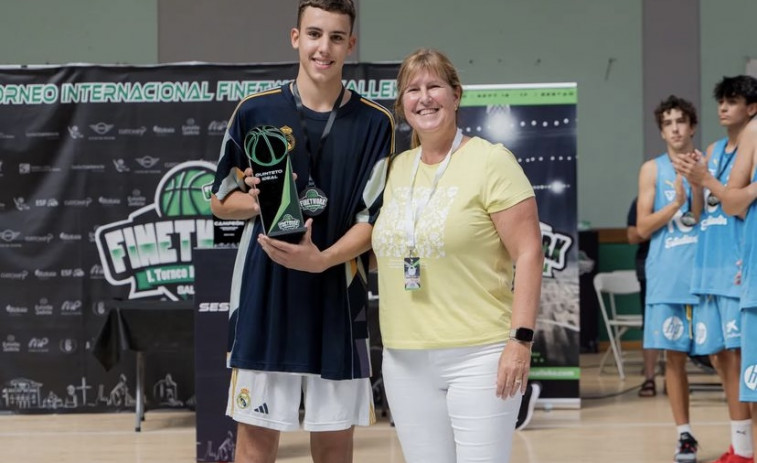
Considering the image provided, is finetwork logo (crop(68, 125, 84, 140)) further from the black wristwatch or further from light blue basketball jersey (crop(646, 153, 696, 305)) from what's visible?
the black wristwatch

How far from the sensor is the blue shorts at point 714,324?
4.98m

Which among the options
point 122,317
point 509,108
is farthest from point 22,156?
point 509,108

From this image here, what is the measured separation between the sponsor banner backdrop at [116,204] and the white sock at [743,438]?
2392mm

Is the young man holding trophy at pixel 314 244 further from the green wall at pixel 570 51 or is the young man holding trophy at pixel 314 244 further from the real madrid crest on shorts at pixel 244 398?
the green wall at pixel 570 51

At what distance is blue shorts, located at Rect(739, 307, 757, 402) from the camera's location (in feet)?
14.0

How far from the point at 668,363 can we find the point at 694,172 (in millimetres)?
1107

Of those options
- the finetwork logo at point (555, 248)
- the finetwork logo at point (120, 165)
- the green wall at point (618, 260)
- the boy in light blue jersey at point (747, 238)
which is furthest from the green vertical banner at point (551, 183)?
the green wall at point (618, 260)

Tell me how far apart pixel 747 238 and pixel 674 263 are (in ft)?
3.45

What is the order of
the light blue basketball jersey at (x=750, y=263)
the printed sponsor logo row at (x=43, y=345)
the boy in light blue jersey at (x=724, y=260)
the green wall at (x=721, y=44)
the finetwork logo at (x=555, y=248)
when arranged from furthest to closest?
the green wall at (x=721, y=44), the finetwork logo at (x=555, y=248), the printed sponsor logo row at (x=43, y=345), the boy in light blue jersey at (x=724, y=260), the light blue basketball jersey at (x=750, y=263)

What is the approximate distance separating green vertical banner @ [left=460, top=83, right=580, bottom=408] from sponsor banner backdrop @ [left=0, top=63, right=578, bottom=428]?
0.4 inches

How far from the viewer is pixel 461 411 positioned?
2.59 meters

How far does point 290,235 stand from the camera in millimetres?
2709

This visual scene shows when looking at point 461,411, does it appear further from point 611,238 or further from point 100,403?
point 611,238

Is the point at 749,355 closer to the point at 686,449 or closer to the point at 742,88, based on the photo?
the point at 686,449
